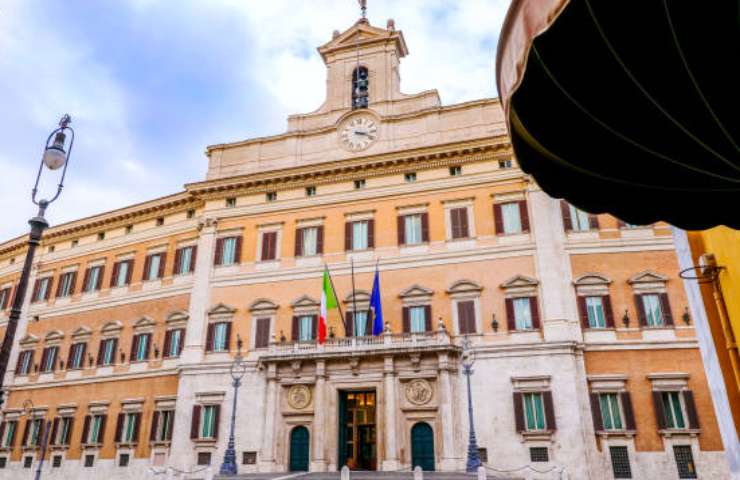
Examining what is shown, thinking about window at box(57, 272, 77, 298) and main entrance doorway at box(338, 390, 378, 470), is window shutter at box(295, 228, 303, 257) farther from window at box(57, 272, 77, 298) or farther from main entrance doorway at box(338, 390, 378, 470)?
window at box(57, 272, 77, 298)

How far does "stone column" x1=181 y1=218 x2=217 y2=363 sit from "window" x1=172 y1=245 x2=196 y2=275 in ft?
1.57

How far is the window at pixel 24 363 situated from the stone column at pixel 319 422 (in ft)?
61.4

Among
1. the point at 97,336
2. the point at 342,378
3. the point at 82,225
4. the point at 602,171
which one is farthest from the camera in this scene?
the point at 82,225

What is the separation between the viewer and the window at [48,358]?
2950 centimetres

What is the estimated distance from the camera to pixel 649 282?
21.0 metres

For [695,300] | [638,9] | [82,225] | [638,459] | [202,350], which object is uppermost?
[82,225]

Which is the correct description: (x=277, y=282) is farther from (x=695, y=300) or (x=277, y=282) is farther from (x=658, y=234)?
(x=695, y=300)

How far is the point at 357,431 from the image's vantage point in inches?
866

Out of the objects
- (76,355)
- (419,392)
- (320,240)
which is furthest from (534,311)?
(76,355)

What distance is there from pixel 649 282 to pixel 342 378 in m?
12.6

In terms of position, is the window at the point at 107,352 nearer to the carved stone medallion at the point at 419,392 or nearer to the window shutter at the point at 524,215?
the carved stone medallion at the point at 419,392

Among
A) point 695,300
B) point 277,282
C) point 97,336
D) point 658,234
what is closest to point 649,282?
point 658,234

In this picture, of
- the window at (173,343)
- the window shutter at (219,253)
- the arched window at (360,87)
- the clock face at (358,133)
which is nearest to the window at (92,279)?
the window at (173,343)

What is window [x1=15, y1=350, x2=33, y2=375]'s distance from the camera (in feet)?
99.7
